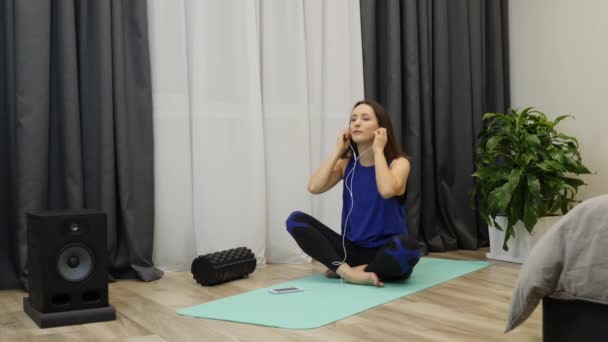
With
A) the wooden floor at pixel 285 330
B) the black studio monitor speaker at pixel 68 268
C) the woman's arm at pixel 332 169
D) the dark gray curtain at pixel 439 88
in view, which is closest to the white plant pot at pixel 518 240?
the dark gray curtain at pixel 439 88

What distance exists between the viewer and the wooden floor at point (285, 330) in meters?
2.00

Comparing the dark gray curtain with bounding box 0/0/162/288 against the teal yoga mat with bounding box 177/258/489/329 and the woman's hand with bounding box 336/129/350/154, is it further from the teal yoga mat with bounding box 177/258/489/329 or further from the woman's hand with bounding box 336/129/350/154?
the woman's hand with bounding box 336/129/350/154

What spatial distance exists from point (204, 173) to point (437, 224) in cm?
161

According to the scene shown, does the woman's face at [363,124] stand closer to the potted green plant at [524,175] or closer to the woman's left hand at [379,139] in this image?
the woman's left hand at [379,139]

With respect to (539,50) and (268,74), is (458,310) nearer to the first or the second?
(268,74)

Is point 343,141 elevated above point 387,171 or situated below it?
above

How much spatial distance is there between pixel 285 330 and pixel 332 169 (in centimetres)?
112

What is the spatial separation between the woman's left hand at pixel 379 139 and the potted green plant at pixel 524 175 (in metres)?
0.93

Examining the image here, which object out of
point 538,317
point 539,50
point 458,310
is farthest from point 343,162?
point 539,50

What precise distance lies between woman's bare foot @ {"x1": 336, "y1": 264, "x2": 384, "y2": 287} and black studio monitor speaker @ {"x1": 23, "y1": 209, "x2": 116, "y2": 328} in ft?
3.29

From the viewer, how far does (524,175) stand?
3.45 metres

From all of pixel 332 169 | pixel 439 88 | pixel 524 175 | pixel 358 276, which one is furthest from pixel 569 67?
pixel 358 276

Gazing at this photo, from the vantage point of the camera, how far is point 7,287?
281 cm

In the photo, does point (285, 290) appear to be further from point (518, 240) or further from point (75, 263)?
point (518, 240)
